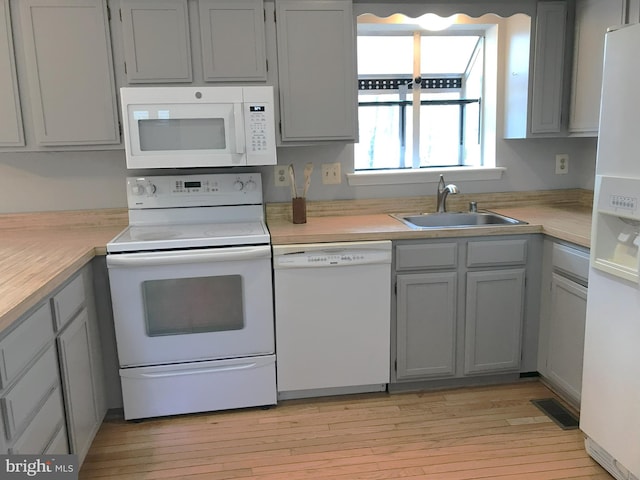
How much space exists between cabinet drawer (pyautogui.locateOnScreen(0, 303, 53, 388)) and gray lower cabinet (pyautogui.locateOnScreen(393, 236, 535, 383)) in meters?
1.54

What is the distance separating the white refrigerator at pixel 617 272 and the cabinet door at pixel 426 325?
724mm

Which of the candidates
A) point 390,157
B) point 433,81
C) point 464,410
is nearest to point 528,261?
point 464,410

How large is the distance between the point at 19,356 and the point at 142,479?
84 centimetres

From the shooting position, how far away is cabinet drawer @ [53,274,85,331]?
1915 millimetres

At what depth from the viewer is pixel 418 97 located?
321 cm

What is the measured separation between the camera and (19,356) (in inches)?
61.5

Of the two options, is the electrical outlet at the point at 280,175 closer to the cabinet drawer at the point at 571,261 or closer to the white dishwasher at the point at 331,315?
the white dishwasher at the point at 331,315

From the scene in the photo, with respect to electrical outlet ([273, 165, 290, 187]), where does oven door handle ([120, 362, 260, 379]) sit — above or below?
below

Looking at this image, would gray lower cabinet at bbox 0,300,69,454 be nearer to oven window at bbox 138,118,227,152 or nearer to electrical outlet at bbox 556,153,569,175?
oven window at bbox 138,118,227,152

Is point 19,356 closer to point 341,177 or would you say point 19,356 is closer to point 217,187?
point 217,187

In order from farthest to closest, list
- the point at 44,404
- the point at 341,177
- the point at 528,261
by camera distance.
Answer: 1. the point at 341,177
2. the point at 528,261
3. the point at 44,404

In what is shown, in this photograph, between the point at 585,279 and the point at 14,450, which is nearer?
the point at 14,450

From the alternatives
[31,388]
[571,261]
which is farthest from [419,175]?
[31,388]

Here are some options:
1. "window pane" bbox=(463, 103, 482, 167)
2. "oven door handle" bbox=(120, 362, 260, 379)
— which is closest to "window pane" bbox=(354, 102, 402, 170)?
"window pane" bbox=(463, 103, 482, 167)
